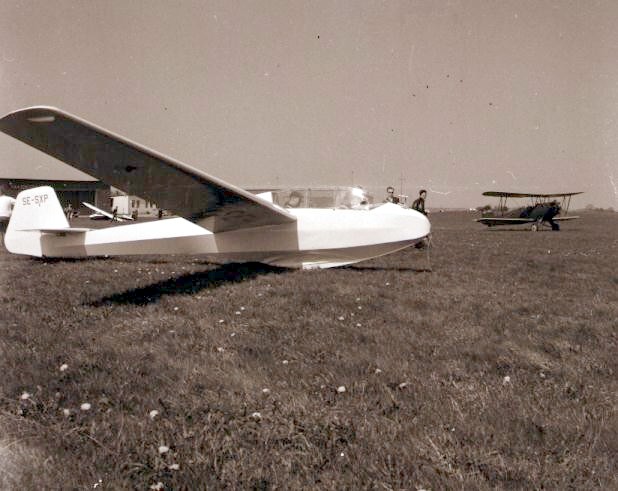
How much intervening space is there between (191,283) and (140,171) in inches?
80.1

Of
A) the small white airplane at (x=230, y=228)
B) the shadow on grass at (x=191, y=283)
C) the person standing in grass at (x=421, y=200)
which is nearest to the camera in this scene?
the shadow on grass at (x=191, y=283)

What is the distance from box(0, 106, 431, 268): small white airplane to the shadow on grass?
31cm

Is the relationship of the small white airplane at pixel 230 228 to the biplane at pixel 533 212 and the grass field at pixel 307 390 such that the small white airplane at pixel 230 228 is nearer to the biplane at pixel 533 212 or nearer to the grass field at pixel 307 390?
the grass field at pixel 307 390

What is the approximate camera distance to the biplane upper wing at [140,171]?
13.6 feet

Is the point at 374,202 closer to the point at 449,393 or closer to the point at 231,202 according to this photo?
the point at 231,202

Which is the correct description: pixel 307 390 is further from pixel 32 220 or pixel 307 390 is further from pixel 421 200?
pixel 421 200

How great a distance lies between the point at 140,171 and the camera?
5.38 m

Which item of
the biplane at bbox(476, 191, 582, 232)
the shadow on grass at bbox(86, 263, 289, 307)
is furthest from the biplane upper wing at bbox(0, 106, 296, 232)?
the biplane at bbox(476, 191, 582, 232)

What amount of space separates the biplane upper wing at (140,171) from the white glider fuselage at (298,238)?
31 centimetres

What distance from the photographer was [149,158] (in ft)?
16.6

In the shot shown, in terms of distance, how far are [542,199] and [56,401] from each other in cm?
3391

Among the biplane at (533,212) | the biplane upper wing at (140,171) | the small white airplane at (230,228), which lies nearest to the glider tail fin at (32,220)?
the small white airplane at (230,228)

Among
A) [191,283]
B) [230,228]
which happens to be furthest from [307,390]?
[230,228]

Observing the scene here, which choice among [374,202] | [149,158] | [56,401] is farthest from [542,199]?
[56,401]
